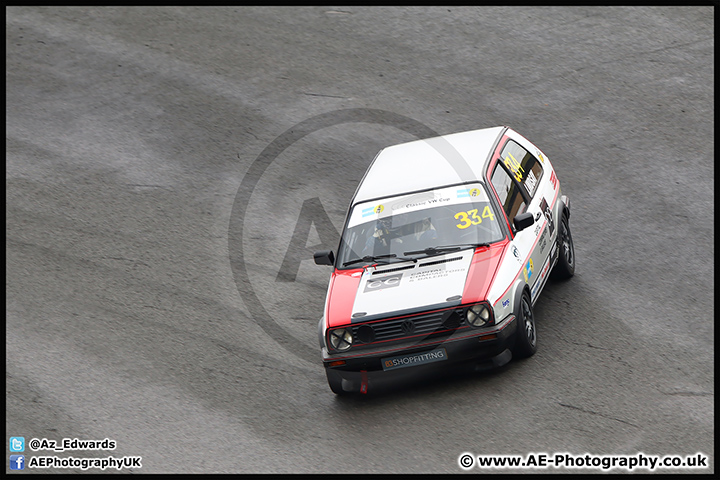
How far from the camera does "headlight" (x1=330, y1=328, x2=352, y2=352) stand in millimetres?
7664

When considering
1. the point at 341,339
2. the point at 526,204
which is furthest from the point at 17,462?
the point at 526,204

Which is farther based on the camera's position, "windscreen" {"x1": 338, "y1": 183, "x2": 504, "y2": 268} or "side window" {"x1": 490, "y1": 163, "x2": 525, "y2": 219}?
"side window" {"x1": 490, "y1": 163, "x2": 525, "y2": 219}

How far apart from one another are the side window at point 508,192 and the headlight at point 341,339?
83.3 inches

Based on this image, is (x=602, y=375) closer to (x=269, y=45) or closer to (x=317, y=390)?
(x=317, y=390)

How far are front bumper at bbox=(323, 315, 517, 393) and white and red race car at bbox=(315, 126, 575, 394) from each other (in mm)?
10

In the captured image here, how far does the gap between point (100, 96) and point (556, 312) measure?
31.2ft

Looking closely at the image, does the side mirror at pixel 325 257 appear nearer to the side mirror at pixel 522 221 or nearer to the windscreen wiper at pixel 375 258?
the windscreen wiper at pixel 375 258

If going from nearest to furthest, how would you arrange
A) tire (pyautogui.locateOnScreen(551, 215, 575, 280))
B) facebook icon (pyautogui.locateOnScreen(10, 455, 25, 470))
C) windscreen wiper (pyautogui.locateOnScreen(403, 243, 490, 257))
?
1. facebook icon (pyautogui.locateOnScreen(10, 455, 25, 470))
2. windscreen wiper (pyautogui.locateOnScreen(403, 243, 490, 257))
3. tire (pyautogui.locateOnScreen(551, 215, 575, 280))

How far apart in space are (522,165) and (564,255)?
1.13 meters

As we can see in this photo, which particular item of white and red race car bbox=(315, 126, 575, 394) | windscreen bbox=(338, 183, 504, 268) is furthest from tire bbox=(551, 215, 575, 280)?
windscreen bbox=(338, 183, 504, 268)

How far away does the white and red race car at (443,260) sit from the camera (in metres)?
7.49

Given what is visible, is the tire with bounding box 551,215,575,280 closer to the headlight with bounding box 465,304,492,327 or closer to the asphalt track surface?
the asphalt track surface

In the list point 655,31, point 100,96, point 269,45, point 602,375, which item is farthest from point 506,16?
point 602,375

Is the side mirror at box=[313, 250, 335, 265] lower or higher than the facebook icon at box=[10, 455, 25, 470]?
higher
